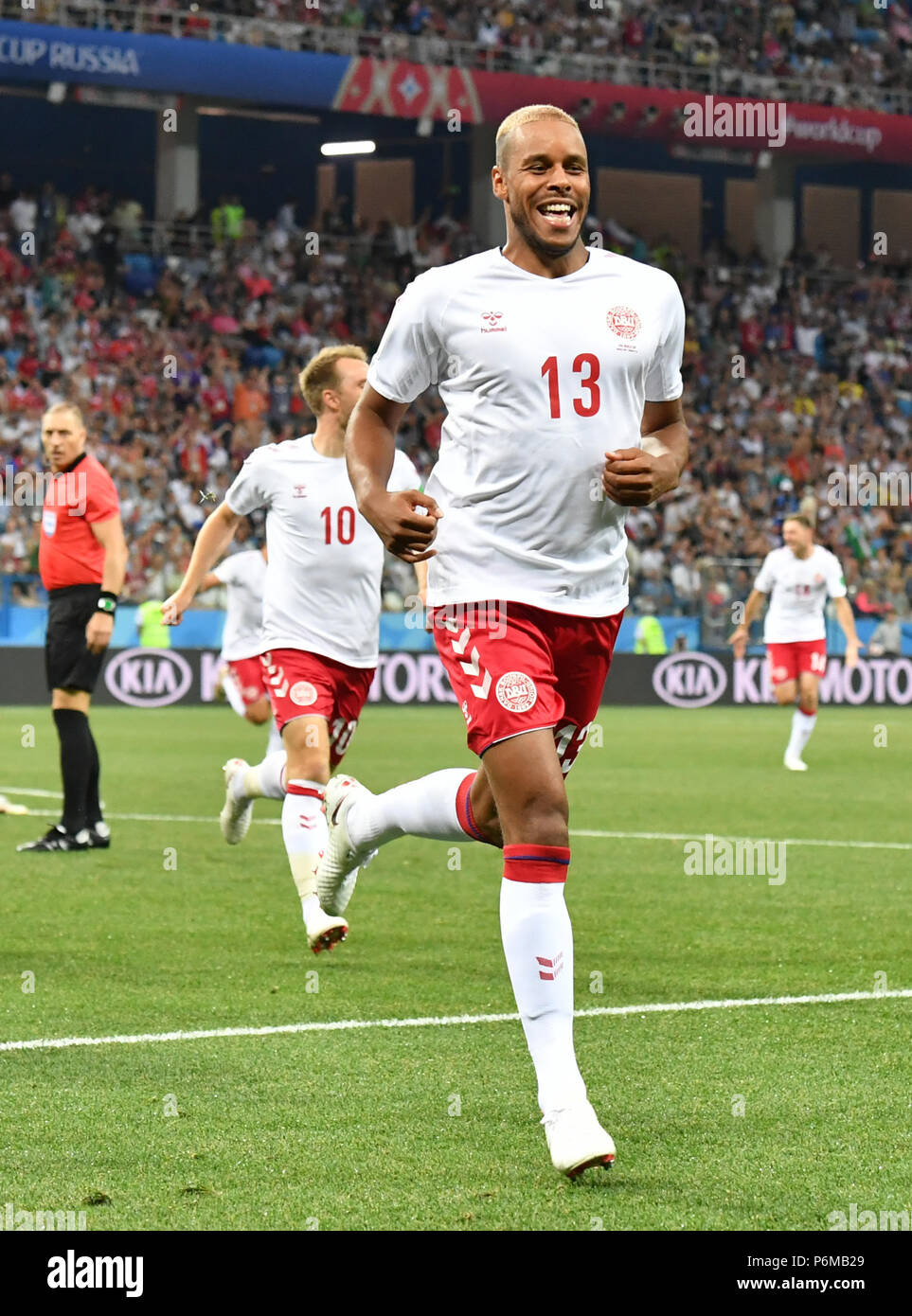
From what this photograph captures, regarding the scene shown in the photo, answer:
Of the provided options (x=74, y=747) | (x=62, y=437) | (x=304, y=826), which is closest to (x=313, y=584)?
(x=304, y=826)

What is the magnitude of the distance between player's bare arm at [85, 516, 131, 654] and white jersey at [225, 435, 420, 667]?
7.22 ft

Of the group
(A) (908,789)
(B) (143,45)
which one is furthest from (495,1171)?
(B) (143,45)

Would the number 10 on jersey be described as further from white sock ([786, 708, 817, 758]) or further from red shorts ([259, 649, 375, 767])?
white sock ([786, 708, 817, 758])

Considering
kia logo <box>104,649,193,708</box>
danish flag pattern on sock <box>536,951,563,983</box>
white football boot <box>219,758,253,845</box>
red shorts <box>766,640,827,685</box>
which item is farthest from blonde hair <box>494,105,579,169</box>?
kia logo <box>104,649,193,708</box>

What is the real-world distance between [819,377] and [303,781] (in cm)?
3118

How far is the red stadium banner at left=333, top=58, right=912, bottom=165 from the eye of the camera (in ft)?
111

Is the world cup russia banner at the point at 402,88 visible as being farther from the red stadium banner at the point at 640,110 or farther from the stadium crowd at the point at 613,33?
the stadium crowd at the point at 613,33

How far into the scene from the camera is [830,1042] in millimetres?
6004

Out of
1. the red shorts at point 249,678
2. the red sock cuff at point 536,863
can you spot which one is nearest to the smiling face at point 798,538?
the red shorts at point 249,678

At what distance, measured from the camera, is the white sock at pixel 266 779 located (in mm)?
9164

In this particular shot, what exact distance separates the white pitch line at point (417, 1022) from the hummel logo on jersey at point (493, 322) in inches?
90.4

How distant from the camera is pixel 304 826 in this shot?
8125 mm

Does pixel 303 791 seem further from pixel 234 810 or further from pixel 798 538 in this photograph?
pixel 798 538

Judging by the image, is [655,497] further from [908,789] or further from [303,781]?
[908,789]
